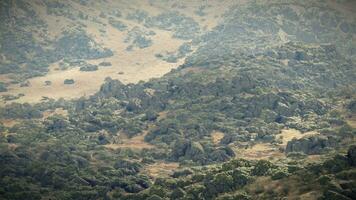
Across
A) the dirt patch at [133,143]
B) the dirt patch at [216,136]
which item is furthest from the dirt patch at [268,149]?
the dirt patch at [133,143]

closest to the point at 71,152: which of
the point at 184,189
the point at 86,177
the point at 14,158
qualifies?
the point at 14,158

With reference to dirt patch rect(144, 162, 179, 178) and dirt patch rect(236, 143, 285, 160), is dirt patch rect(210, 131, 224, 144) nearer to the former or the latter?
dirt patch rect(236, 143, 285, 160)

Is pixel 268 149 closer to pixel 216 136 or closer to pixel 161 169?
pixel 216 136

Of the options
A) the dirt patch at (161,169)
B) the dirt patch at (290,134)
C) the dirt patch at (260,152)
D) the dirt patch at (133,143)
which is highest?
the dirt patch at (290,134)

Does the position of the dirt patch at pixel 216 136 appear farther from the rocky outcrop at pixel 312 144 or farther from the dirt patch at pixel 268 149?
the rocky outcrop at pixel 312 144

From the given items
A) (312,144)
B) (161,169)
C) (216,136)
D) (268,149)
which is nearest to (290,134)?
(268,149)

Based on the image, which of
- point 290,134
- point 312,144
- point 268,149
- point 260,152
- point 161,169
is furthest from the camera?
point 290,134

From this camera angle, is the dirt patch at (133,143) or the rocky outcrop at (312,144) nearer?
the rocky outcrop at (312,144)

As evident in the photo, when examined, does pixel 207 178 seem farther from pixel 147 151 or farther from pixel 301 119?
pixel 301 119

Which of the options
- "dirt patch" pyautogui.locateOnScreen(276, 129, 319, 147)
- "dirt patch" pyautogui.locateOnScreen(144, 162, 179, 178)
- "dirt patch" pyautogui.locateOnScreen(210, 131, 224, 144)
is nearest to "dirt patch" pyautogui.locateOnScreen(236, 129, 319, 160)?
"dirt patch" pyautogui.locateOnScreen(276, 129, 319, 147)
